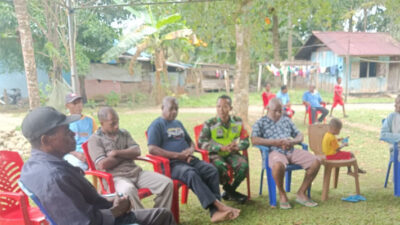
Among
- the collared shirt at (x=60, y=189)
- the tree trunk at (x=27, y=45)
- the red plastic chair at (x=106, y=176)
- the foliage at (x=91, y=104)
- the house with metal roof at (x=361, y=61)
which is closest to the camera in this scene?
the collared shirt at (x=60, y=189)

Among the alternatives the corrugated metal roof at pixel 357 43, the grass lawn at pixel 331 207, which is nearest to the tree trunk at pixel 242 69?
the grass lawn at pixel 331 207

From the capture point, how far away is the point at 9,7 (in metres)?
13.1

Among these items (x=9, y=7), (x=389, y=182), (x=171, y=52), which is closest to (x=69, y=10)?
(x=389, y=182)

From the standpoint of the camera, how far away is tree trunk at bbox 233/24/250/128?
8.25 metres

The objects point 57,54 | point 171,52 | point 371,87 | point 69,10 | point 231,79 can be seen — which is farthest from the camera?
point 231,79

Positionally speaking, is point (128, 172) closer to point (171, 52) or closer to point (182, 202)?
point (182, 202)

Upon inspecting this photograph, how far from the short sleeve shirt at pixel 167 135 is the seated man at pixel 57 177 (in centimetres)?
150

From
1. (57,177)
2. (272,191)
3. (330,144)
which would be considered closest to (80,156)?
(57,177)

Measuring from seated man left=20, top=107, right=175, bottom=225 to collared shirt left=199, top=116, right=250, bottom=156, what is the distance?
2.01 m

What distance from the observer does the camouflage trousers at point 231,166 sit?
394 cm

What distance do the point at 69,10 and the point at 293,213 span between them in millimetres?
4548

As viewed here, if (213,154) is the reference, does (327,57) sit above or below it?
above

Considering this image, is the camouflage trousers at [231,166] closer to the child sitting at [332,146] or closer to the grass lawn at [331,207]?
the grass lawn at [331,207]

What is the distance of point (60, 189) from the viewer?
1875 millimetres
